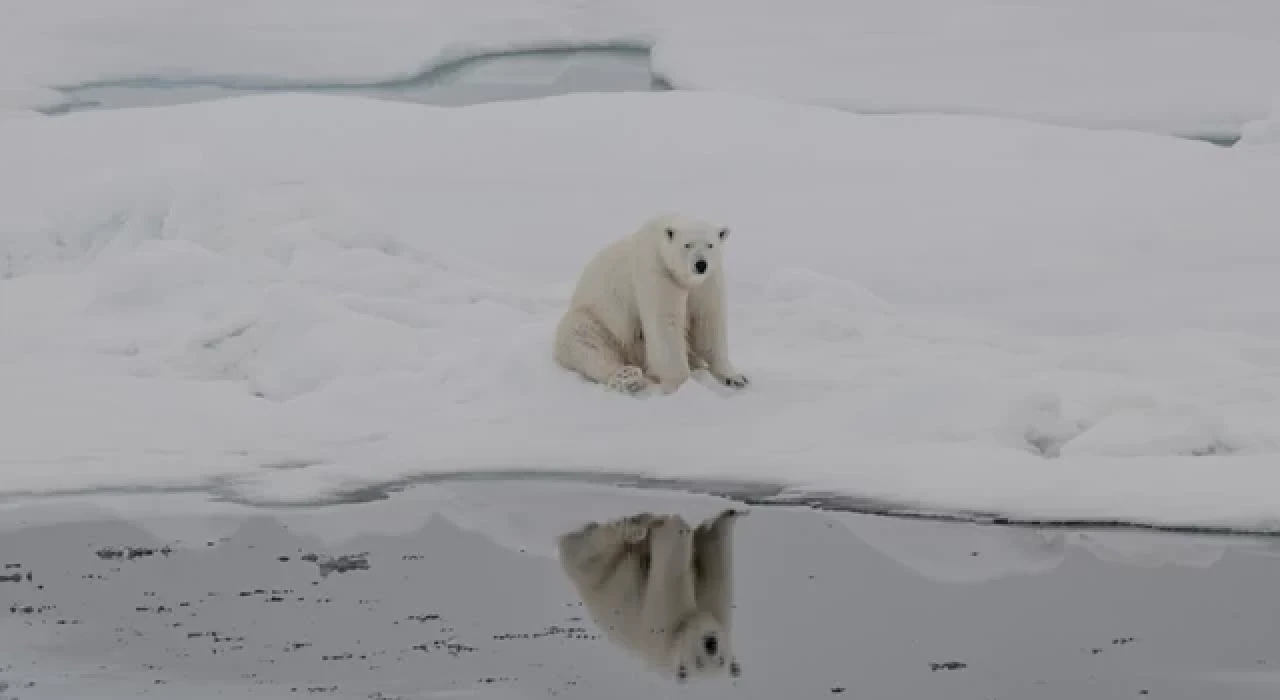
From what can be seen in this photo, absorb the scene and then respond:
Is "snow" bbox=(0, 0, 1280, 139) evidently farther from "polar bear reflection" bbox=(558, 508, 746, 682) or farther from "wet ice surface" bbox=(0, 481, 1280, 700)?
"polar bear reflection" bbox=(558, 508, 746, 682)

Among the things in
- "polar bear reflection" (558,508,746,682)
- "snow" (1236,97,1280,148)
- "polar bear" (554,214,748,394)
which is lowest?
"polar bear reflection" (558,508,746,682)

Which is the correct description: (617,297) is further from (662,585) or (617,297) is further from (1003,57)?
(1003,57)

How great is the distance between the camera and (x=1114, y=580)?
5469 millimetres

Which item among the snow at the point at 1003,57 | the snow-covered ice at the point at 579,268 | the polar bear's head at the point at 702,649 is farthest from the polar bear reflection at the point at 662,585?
the snow at the point at 1003,57

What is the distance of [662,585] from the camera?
17.9 feet

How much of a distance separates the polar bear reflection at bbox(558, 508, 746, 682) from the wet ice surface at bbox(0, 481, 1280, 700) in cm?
7

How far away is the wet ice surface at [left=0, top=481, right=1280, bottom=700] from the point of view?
4.60 m

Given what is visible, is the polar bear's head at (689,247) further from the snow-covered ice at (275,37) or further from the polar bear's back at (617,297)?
the snow-covered ice at (275,37)

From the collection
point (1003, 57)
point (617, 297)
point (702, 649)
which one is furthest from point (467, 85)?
point (702, 649)

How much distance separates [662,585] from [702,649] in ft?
2.00

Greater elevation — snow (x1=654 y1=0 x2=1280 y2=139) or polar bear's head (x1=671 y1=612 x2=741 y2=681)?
snow (x1=654 y1=0 x2=1280 y2=139)

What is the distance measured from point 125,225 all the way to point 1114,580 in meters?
8.43

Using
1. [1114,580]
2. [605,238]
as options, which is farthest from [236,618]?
[605,238]

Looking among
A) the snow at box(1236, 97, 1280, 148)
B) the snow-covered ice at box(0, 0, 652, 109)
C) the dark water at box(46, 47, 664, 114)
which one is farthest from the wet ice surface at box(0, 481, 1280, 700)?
the snow-covered ice at box(0, 0, 652, 109)
